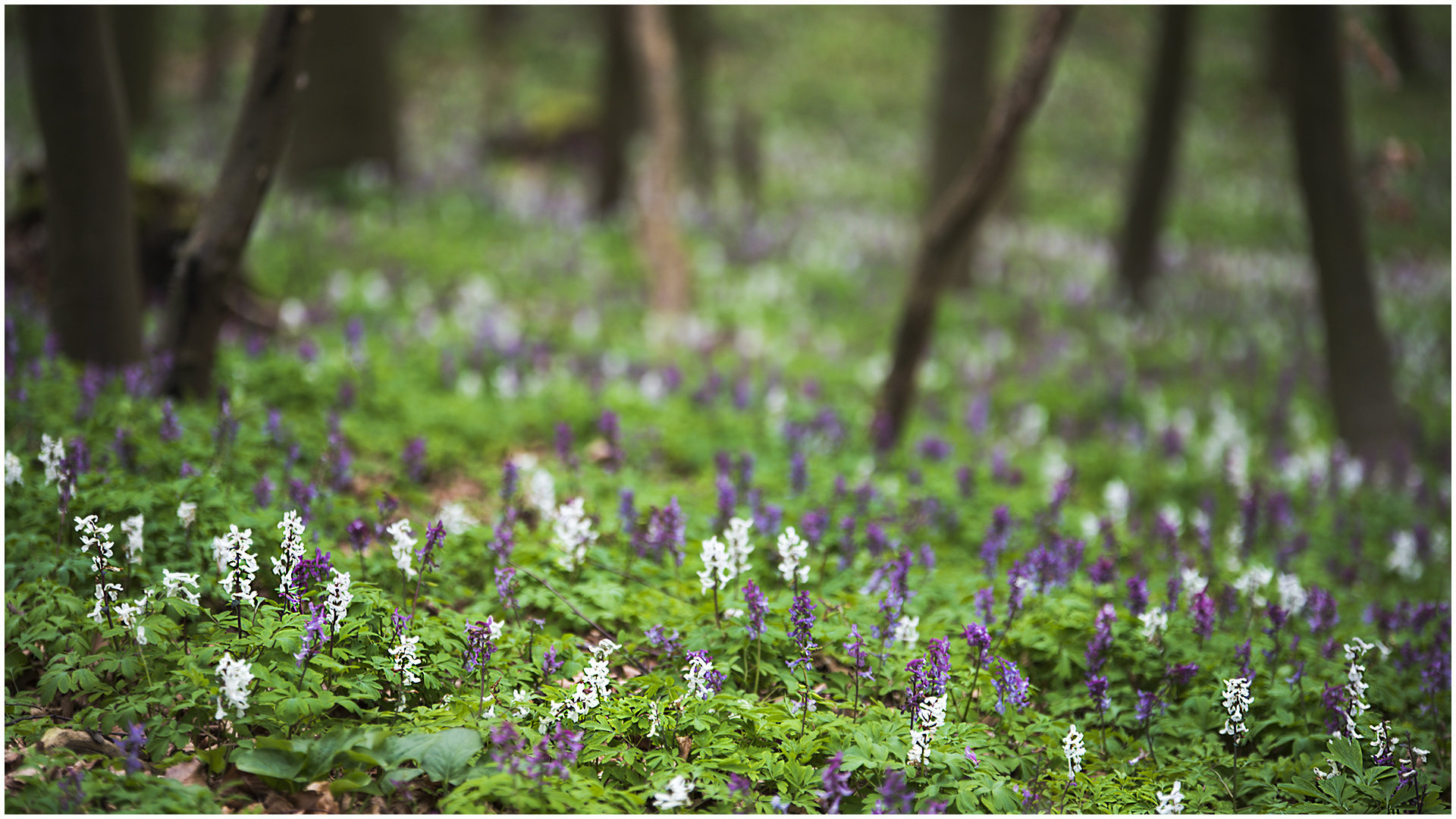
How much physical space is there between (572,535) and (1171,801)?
231 centimetres

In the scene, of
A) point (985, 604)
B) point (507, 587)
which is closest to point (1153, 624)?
point (985, 604)

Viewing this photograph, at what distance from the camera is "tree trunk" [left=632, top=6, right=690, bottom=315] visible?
1034 centimetres

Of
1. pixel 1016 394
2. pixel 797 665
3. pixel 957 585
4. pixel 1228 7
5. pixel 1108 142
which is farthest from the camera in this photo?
pixel 1228 7

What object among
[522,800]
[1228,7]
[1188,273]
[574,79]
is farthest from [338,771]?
[1228,7]

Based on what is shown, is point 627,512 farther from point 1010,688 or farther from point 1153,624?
point 1153,624

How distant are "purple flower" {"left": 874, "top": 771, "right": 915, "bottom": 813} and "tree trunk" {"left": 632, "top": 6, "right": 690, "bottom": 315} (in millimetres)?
7802

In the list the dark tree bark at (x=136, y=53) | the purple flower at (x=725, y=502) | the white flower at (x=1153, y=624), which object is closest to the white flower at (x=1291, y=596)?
the white flower at (x=1153, y=624)

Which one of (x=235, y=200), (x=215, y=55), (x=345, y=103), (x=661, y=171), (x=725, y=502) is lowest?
(x=725, y=502)

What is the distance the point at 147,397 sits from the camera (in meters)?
4.82

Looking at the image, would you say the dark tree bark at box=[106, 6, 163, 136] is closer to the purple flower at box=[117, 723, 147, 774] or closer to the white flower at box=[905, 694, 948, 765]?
the purple flower at box=[117, 723, 147, 774]

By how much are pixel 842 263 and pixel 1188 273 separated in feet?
20.5

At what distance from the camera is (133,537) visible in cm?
325

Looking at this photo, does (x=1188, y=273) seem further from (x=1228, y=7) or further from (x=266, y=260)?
(x=1228, y=7)

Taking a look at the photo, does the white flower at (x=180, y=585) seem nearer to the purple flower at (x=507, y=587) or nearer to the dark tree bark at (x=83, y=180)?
the purple flower at (x=507, y=587)
